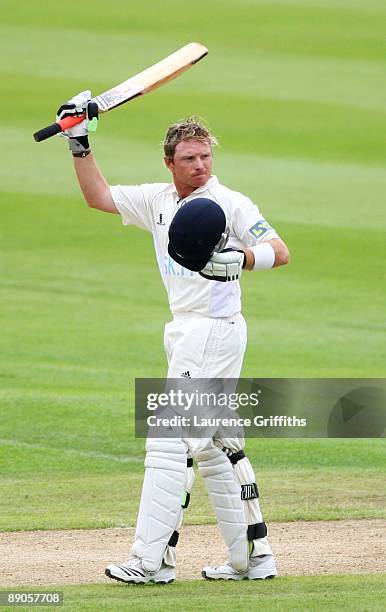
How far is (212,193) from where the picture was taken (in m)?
5.89

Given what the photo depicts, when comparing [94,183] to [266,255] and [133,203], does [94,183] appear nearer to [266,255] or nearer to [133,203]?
[133,203]

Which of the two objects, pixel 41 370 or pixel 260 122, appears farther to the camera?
pixel 260 122

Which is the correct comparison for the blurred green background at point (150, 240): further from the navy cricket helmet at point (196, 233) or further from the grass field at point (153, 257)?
the navy cricket helmet at point (196, 233)

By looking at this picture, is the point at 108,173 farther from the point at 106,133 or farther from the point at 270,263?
the point at 270,263

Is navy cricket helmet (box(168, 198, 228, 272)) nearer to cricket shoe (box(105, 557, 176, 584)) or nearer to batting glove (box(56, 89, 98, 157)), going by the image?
batting glove (box(56, 89, 98, 157))

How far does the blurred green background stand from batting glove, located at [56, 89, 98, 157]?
2217mm

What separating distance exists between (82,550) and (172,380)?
1354 millimetres

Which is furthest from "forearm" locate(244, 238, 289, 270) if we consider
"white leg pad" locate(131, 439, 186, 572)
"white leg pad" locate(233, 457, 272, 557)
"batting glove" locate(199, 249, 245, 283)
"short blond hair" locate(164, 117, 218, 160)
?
"white leg pad" locate(233, 457, 272, 557)

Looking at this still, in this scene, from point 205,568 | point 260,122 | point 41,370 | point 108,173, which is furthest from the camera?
point 260,122

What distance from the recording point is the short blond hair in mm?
5910

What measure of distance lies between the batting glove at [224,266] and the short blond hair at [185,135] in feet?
2.29

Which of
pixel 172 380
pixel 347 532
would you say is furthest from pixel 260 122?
pixel 172 380

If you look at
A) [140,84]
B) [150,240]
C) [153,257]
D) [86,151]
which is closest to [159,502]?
[86,151]

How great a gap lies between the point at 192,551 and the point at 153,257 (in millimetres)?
9591
